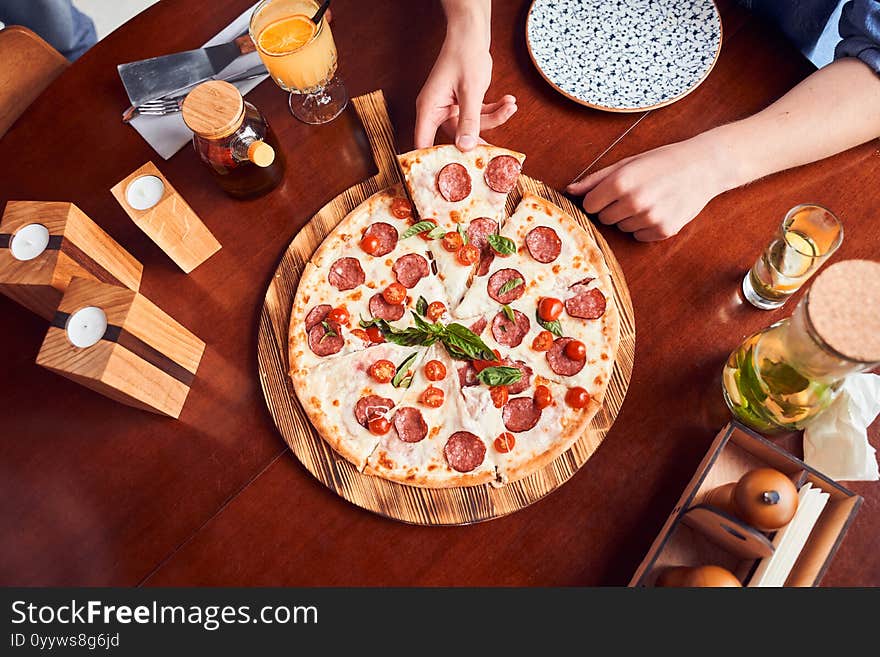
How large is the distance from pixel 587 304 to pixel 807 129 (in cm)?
86

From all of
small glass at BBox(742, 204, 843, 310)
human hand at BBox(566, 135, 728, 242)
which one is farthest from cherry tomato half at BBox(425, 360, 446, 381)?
small glass at BBox(742, 204, 843, 310)

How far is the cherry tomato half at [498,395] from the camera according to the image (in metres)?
1.79

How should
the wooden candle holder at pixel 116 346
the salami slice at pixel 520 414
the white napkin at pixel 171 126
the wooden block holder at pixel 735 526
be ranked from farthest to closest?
the white napkin at pixel 171 126 < the salami slice at pixel 520 414 < the wooden candle holder at pixel 116 346 < the wooden block holder at pixel 735 526

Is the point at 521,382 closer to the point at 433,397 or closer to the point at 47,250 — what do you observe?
the point at 433,397

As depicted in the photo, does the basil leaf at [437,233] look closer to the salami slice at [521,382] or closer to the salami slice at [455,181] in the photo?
the salami slice at [455,181]

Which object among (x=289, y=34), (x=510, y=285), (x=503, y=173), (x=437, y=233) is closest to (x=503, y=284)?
(x=510, y=285)

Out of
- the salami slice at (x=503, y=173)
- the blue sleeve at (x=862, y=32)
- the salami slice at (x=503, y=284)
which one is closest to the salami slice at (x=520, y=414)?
the salami slice at (x=503, y=284)

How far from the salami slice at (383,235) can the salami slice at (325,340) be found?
28cm

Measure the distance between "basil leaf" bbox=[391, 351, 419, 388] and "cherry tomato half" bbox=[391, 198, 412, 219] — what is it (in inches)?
18.5

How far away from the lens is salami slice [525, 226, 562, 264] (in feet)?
6.30

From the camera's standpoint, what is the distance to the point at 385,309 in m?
1.91

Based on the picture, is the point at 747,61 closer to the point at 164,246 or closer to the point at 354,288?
the point at 354,288

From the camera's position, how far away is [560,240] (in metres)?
1.92

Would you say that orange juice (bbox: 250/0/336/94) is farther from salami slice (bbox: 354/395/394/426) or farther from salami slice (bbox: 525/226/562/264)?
salami slice (bbox: 354/395/394/426)
